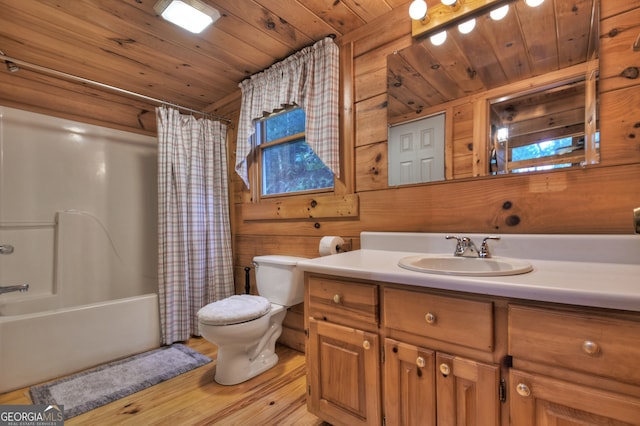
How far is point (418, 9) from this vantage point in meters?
1.45

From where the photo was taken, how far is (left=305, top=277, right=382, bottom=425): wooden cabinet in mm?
1070

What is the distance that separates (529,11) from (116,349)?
9.68 feet

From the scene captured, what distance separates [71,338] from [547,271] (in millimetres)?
2476

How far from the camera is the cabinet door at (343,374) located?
3.51ft

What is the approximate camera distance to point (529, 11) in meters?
1.22

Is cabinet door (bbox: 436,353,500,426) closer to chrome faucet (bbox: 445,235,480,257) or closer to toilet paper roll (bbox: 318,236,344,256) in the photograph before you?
chrome faucet (bbox: 445,235,480,257)

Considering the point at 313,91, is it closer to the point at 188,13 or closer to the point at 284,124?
the point at 284,124

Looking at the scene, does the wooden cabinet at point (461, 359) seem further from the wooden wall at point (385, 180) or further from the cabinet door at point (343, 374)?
the wooden wall at point (385, 180)

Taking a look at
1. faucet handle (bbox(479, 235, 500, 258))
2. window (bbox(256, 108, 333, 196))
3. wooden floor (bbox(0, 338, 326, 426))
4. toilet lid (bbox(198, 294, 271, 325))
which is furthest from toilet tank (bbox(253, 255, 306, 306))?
faucet handle (bbox(479, 235, 500, 258))

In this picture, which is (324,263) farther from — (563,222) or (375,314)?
(563,222)

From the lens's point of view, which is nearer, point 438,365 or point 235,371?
point 438,365

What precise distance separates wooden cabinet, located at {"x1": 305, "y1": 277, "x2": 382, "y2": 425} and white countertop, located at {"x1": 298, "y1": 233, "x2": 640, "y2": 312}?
100 millimetres

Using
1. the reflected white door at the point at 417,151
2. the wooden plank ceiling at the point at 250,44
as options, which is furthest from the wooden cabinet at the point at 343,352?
the wooden plank ceiling at the point at 250,44

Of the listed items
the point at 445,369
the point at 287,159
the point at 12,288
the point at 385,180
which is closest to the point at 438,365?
the point at 445,369
